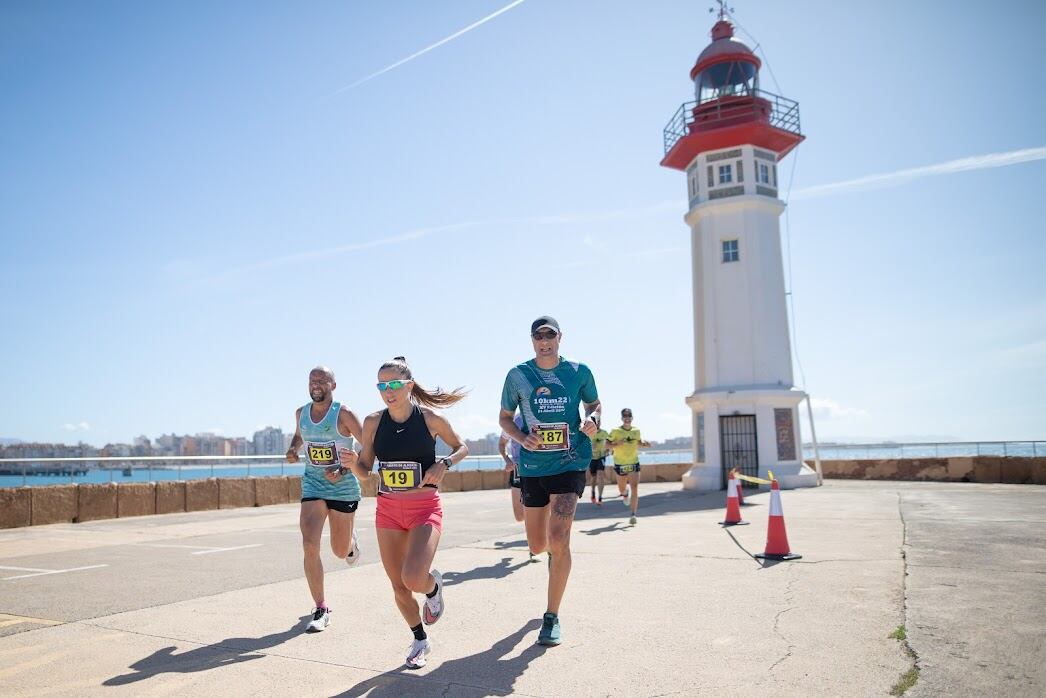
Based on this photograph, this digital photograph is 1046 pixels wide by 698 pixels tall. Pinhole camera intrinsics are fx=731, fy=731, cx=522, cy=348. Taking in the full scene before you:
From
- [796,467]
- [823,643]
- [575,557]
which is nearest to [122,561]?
[575,557]

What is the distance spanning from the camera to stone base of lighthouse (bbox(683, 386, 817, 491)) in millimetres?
23562

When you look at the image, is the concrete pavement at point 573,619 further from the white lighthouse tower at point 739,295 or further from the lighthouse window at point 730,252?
the lighthouse window at point 730,252

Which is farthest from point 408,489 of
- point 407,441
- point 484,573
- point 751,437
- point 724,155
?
point 724,155

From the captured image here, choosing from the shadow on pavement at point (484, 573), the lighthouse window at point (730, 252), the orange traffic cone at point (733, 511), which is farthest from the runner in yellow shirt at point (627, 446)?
the lighthouse window at point (730, 252)

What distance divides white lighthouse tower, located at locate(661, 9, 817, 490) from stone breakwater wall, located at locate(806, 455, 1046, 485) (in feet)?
18.4

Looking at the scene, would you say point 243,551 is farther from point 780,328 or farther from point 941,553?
point 780,328

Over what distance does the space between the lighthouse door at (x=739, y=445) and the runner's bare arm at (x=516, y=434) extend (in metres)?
19.4

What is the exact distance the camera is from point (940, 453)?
88.6ft

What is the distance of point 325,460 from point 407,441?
1395mm

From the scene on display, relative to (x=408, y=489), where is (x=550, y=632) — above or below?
below

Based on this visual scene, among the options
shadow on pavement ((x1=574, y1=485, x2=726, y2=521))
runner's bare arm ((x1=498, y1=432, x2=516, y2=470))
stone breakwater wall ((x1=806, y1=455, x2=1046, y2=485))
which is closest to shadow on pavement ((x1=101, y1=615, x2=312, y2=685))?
runner's bare arm ((x1=498, y1=432, x2=516, y2=470))

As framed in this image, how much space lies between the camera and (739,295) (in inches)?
979

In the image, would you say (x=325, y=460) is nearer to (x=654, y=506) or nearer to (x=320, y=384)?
(x=320, y=384)

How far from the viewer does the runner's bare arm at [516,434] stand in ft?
17.5
